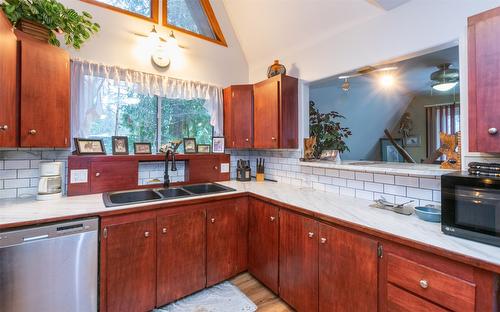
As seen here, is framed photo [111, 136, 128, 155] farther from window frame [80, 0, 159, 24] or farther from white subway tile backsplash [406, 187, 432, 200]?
white subway tile backsplash [406, 187, 432, 200]

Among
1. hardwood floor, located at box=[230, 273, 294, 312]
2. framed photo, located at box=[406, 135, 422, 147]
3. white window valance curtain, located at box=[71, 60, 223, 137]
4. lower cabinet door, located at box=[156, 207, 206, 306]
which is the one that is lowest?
hardwood floor, located at box=[230, 273, 294, 312]

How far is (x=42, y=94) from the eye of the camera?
1.71m

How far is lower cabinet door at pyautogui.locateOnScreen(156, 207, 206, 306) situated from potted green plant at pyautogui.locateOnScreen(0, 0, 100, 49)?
1646mm

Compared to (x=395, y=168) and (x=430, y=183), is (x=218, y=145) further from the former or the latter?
(x=430, y=183)

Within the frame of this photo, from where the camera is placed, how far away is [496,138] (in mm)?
1131

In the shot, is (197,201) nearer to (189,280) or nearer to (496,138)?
(189,280)

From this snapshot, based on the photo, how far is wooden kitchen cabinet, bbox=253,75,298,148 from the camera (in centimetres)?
249

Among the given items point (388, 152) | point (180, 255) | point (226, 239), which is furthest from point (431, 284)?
point (388, 152)

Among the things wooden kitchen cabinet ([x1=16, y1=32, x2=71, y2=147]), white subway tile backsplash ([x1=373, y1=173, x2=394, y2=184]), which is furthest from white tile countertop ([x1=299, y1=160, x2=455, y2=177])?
wooden kitchen cabinet ([x1=16, y1=32, x2=71, y2=147])

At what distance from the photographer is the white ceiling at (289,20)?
6.55ft

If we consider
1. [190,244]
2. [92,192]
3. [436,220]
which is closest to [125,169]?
[92,192]

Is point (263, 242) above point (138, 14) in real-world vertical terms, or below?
below

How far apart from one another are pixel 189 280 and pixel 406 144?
Answer: 4.55 meters

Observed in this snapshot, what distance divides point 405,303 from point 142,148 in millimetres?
2507
